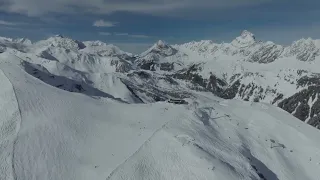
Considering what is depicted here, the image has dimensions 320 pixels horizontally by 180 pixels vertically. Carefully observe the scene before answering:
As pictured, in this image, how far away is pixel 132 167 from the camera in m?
48.6

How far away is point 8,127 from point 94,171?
15.5m

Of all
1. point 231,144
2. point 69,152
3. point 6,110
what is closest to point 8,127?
point 6,110

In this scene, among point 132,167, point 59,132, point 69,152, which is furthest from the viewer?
point 59,132

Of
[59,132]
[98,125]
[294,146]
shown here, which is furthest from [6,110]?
[294,146]

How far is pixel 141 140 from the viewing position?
5659 centimetres

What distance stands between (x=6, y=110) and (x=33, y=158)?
13724mm

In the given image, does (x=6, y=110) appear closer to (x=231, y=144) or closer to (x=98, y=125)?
(x=98, y=125)

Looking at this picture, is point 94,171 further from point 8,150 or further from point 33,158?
point 8,150

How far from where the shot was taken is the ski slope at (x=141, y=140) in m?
48.6

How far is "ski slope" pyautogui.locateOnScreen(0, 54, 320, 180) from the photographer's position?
48.6 meters

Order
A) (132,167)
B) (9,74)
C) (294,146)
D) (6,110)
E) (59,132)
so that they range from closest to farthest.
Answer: (132,167)
(59,132)
(6,110)
(294,146)
(9,74)

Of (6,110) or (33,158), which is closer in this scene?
(33,158)

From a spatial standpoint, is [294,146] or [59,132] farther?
[294,146]

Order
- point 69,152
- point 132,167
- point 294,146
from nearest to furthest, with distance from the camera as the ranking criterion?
point 132,167 < point 69,152 < point 294,146
